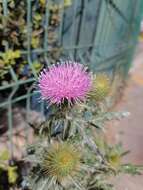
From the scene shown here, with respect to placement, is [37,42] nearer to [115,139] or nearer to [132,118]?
[115,139]

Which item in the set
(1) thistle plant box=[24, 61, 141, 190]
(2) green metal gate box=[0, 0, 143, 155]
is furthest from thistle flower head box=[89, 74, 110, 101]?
(2) green metal gate box=[0, 0, 143, 155]

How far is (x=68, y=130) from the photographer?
232 centimetres

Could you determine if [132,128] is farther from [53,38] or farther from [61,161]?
[61,161]

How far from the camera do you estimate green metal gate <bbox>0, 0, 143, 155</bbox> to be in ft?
10.1

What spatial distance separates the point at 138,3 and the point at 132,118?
5.44 ft

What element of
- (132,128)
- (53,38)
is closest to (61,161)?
(53,38)

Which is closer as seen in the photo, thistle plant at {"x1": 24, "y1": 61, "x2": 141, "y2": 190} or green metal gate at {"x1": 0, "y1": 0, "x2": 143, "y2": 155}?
thistle plant at {"x1": 24, "y1": 61, "x2": 141, "y2": 190}

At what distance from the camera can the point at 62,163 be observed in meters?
2.21

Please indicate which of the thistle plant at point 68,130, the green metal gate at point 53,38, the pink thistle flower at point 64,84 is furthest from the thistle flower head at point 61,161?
the green metal gate at point 53,38

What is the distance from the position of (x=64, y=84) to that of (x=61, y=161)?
467 mm

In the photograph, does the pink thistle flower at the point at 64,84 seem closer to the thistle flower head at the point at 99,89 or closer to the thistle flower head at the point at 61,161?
the thistle flower head at the point at 99,89

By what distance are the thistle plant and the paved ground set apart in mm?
676

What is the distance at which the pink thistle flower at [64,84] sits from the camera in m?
2.08

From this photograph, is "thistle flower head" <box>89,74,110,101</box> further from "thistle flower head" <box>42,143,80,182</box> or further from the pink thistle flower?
"thistle flower head" <box>42,143,80,182</box>
